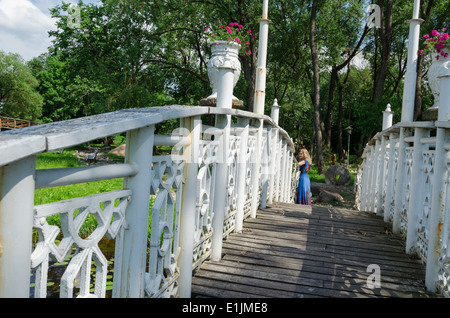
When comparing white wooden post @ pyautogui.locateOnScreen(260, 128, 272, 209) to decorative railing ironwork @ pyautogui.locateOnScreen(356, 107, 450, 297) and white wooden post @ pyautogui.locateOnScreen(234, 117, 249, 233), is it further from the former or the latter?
decorative railing ironwork @ pyautogui.locateOnScreen(356, 107, 450, 297)

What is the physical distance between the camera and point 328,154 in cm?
2220

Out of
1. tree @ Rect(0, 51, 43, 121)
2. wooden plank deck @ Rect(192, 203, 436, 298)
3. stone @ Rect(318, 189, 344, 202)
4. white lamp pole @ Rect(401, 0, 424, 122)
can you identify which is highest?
tree @ Rect(0, 51, 43, 121)

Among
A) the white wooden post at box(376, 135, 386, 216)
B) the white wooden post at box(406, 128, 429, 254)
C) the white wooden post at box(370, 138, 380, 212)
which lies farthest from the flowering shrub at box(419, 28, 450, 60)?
the white wooden post at box(370, 138, 380, 212)

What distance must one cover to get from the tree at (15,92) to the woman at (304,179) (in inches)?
1501

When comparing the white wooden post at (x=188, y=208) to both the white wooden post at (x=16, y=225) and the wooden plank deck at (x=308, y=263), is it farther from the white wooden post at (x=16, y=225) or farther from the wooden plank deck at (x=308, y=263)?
the white wooden post at (x=16, y=225)

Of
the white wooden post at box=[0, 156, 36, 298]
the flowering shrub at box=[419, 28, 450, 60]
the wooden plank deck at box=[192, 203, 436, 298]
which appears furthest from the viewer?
the flowering shrub at box=[419, 28, 450, 60]

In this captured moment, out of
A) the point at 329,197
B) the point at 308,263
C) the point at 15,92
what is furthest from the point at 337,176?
the point at 15,92

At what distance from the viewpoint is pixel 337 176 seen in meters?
16.3

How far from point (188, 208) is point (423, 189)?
2.39m

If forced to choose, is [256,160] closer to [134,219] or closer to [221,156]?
[221,156]

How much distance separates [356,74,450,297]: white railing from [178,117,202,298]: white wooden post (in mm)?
1837

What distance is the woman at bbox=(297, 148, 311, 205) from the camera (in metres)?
8.23
